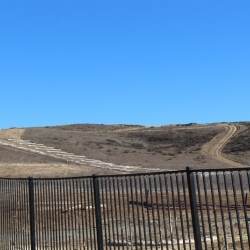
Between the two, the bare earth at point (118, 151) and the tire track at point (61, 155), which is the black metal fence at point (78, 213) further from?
the tire track at point (61, 155)

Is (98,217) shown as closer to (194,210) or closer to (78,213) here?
(78,213)

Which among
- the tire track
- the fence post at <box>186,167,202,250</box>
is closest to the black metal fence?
the fence post at <box>186,167,202,250</box>

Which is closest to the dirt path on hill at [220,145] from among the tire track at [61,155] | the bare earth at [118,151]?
the bare earth at [118,151]

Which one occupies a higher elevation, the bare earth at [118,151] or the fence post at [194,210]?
the bare earth at [118,151]

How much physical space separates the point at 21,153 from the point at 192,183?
52.8m

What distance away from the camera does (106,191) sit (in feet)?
31.7

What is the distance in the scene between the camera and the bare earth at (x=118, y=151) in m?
51.6

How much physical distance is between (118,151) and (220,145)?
19306mm

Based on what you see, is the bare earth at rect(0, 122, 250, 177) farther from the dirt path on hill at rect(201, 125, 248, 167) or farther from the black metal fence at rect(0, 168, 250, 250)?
the black metal fence at rect(0, 168, 250, 250)

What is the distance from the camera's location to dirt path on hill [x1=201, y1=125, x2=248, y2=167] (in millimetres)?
66050

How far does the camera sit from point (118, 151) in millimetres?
75000

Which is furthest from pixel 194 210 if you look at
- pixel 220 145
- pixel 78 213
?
pixel 220 145

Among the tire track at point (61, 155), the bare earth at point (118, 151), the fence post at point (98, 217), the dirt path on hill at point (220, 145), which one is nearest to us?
the fence post at point (98, 217)

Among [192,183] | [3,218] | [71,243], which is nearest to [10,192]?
[3,218]
